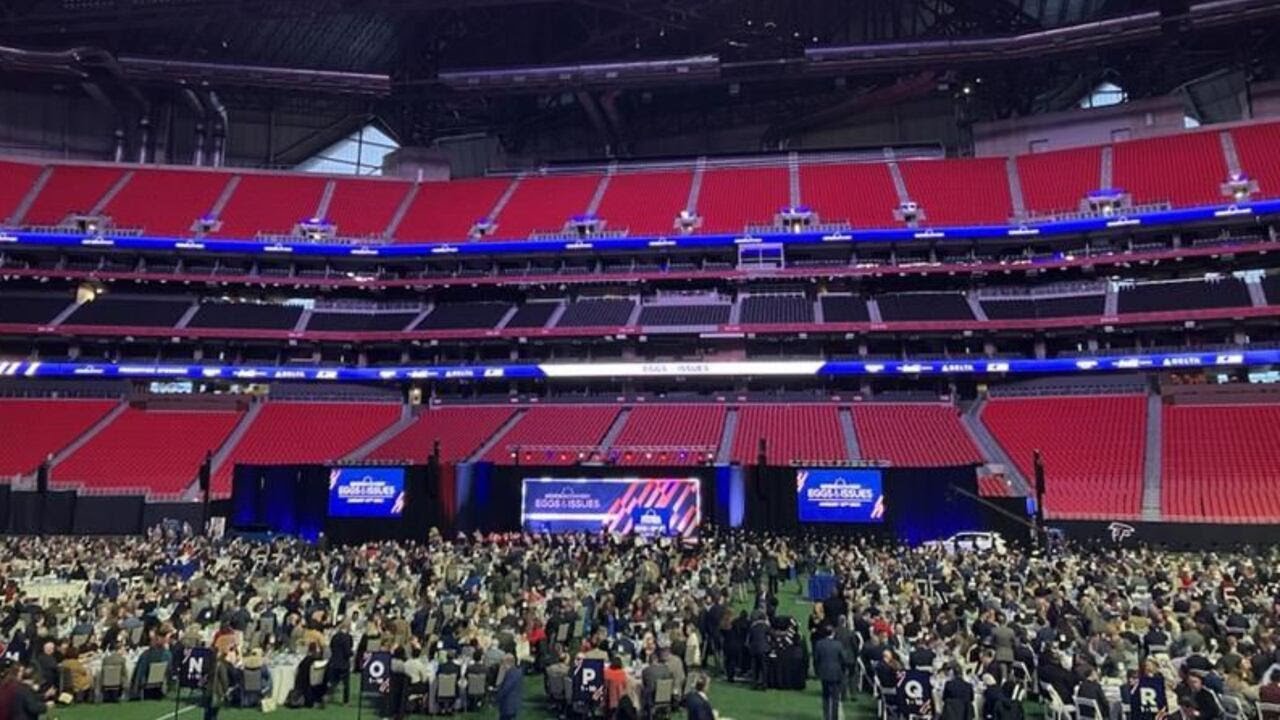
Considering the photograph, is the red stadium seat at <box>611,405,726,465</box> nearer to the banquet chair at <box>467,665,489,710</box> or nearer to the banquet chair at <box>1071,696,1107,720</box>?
the banquet chair at <box>467,665,489,710</box>

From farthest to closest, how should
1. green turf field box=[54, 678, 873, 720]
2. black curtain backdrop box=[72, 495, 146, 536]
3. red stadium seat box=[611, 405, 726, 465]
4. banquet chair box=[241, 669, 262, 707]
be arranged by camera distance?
black curtain backdrop box=[72, 495, 146, 536], red stadium seat box=[611, 405, 726, 465], banquet chair box=[241, 669, 262, 707], green turf field box=[54, 678, 873, 720]

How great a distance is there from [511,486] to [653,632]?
22.4m

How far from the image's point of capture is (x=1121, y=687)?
12125 mm

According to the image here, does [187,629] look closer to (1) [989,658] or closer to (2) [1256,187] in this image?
(1) [989,658]

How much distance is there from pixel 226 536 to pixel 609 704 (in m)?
31.6

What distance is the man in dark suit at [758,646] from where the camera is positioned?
51.8 ft

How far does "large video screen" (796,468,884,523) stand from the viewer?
34.2 m

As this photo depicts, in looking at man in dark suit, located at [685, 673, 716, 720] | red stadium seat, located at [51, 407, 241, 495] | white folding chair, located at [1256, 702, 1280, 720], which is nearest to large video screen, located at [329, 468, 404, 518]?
red stadium seat, located at [51, 407, 241, 495]

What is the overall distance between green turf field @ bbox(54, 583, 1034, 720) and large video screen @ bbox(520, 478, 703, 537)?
1951 centimetres

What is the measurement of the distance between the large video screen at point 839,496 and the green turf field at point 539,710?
19233 mm

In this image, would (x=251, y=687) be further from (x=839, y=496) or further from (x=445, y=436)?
(x=445, y=436)

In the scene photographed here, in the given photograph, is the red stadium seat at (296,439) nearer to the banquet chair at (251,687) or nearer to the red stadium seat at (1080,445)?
the banquet chair at (251,687)

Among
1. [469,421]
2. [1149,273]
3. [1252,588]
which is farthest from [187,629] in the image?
[1149,273]

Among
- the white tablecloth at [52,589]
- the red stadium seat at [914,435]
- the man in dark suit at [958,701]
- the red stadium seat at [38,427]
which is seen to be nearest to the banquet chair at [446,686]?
the man in dark suit at [958,701]
